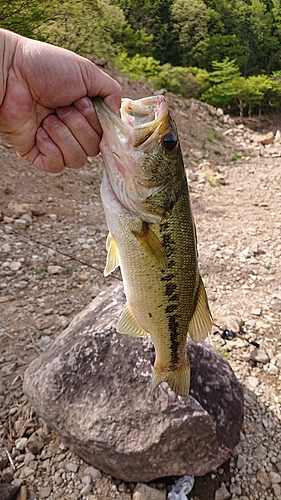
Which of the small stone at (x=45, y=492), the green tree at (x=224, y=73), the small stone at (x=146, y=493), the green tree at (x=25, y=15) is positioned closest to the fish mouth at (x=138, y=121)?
the small stone at (x=146, y=493)

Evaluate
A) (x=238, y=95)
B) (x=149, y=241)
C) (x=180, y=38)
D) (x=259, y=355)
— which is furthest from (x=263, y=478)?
(x=180, y=38)

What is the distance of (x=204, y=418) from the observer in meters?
2.64

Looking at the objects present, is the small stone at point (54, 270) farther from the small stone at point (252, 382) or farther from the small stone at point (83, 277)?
the small stone at point (252, 382)

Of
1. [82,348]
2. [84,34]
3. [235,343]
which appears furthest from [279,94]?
[82,348]

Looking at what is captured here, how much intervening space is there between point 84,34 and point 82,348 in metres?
14.1

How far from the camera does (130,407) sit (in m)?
2.68

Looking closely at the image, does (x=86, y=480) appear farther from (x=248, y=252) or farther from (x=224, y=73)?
(x=224, y=73)

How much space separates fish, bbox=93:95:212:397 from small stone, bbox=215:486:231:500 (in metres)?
1.43

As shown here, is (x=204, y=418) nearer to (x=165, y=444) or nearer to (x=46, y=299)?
(x=165, y=444)

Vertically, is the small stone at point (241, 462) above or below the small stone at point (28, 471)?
below

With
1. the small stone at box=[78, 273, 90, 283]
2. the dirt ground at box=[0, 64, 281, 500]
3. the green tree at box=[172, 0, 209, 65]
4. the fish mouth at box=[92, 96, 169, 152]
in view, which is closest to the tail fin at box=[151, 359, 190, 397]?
the dirt ground at box=[0, 64, 281, 500]

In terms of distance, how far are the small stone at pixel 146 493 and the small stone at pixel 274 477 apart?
82cm

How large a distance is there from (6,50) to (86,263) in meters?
3.89

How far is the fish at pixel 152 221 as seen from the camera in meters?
1.62
